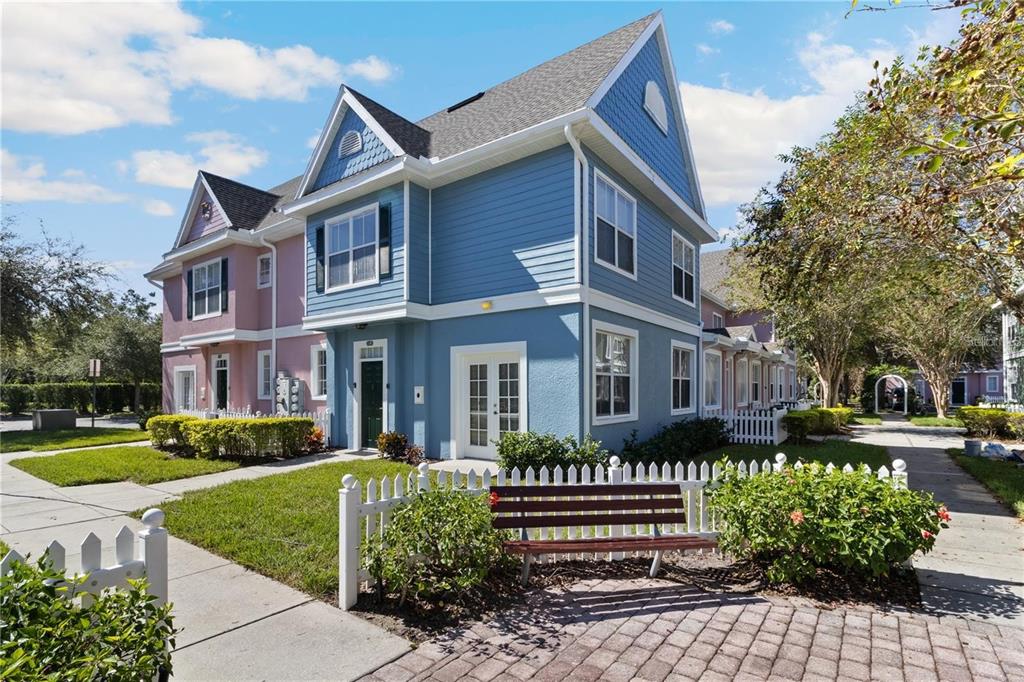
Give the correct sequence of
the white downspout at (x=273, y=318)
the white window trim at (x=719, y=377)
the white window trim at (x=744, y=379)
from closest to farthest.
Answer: the white downspout at (x=273, y=318), the white window trim at (x=719, y=377), the white window trim at (x=744, y=379)

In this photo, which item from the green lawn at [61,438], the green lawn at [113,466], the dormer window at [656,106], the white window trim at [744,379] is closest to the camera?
the green lawn at [113,466]

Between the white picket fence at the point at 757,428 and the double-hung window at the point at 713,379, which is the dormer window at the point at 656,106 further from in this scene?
the white picket fence at the point at 757,428

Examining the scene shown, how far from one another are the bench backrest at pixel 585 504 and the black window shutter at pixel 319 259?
10.0 metres

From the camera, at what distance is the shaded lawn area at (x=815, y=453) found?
1291 centimetres

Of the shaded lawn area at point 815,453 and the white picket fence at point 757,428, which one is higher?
the white picket fence at point 757,428

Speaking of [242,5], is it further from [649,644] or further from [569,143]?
[649,644]

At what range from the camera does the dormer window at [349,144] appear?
13122 mm

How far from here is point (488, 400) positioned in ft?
37.6

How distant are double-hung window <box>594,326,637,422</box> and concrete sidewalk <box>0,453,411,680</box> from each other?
22.7ft

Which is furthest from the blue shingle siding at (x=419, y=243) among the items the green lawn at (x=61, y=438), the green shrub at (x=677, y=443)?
the green lawn at (x=61, y=438)

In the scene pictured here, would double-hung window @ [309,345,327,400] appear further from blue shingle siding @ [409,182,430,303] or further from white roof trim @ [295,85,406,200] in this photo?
blue shingle siding @ [409,182,430,303]

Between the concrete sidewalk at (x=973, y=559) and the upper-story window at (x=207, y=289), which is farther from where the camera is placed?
the upper-story window at (x=207, y=289)

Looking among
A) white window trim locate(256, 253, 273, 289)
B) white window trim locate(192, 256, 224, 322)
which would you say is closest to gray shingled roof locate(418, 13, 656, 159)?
white window trim locate(256, 253, 273, 289)

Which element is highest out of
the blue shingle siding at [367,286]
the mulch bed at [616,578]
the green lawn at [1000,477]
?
the blue shingle siding at [367,286]
